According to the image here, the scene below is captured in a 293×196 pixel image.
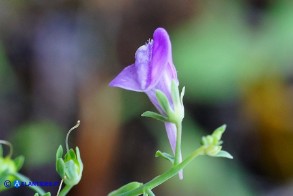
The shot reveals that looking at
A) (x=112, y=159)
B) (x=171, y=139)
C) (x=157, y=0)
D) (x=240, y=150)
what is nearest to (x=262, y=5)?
(x=157, y=0)

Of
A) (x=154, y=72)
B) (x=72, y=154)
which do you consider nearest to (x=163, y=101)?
(x=154, y=72)

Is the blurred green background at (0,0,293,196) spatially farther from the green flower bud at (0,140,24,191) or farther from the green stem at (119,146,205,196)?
the green stem at (119,146,205,196)

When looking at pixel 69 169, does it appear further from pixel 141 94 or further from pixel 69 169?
pixel 141 94

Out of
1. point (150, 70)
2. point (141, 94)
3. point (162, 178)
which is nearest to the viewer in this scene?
point (162, 178)

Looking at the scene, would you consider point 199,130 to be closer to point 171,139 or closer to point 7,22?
point 7,22

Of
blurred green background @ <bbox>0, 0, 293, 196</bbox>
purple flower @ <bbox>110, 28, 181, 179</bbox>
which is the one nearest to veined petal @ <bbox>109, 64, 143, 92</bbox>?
purple flower @ <bbox>110, 28, 181, 179</bbox>

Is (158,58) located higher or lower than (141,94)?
higher

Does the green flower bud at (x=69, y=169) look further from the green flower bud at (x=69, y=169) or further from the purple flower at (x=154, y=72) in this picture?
the purple flower at (x=154, y=72)
